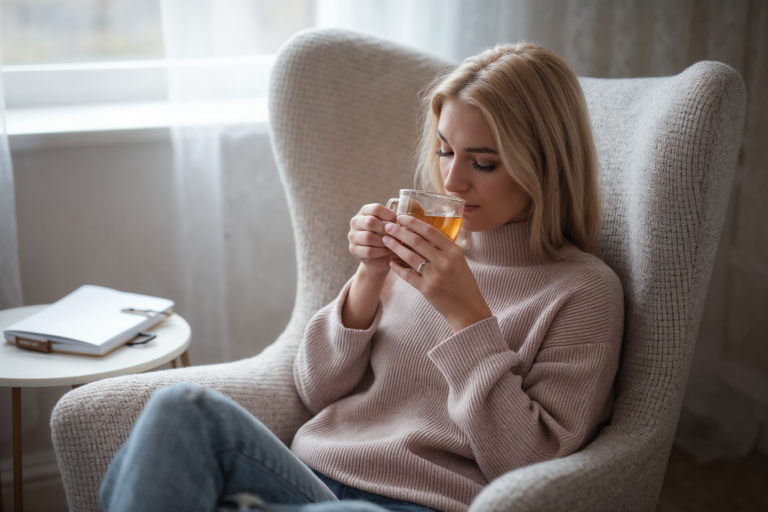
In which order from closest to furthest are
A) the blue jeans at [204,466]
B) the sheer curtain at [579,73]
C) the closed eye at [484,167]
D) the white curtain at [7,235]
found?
the blue jeans at [204,466] → the closed eye at [484,167] → the white curtain at [7,235] → the sheer curtain at [579,73]

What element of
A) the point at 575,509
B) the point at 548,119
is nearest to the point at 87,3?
the point at 548,119

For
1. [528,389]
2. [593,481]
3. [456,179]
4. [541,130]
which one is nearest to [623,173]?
[541,130]

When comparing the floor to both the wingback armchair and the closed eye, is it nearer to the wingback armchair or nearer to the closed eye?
the wingback armchair

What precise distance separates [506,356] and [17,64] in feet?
5.21

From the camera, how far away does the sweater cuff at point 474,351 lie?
0.99 metres

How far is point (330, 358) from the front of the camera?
123cm

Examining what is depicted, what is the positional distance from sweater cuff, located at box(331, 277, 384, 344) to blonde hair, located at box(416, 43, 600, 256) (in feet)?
1.08

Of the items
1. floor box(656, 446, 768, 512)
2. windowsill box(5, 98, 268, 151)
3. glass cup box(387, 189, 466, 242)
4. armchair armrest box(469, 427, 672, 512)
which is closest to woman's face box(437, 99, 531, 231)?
glass cup box(387, 189, 466, 242)

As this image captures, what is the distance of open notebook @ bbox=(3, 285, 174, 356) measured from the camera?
1.28 meters

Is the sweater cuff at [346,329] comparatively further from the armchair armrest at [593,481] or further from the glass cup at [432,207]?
the armchair armrest at [593,481]

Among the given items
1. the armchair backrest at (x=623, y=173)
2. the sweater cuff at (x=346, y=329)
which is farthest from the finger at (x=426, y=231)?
the armchair backrest at (x=623, y=173)

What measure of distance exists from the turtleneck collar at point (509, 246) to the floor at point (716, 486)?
1.08 meters

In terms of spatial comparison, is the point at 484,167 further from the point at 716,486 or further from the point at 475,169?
the point at 716,486

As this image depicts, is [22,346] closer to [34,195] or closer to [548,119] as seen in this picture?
[34,195]
